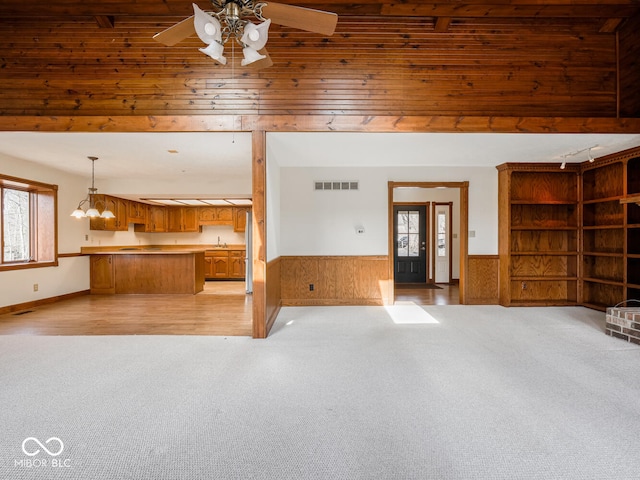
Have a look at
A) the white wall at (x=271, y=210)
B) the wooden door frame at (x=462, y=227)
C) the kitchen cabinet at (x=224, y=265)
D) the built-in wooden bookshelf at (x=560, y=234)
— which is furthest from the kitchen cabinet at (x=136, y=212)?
the built-in wooden bookshelf at (x=560, y=234)

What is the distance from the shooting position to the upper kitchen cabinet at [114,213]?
6461 millimetres

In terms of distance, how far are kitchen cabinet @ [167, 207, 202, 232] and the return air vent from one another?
186 inches

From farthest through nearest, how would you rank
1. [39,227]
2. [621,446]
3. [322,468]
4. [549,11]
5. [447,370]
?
[39,227]
[549,11]
[447,370]
[621,446]
[322,468]

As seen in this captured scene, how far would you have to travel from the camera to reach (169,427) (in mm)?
1857

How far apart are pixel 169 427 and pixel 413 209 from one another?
7.06 meters

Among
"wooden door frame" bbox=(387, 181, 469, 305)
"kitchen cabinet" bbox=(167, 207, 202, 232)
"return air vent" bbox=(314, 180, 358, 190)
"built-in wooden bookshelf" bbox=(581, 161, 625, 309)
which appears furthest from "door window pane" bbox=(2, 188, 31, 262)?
A: "built-in wooden bookshelf" bbox=(581, 161, 625, 309)

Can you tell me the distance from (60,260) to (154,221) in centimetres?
278

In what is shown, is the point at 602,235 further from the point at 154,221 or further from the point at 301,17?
the point at 154,221

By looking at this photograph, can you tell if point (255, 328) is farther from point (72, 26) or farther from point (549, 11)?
point (549, 11)

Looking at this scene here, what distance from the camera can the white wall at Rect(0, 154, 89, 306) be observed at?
187 inches

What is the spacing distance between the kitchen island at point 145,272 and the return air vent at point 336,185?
125 inches

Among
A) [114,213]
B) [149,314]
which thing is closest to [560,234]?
[149,314]

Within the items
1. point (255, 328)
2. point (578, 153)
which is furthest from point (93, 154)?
point (578, 153)

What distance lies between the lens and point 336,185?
17.6ft
